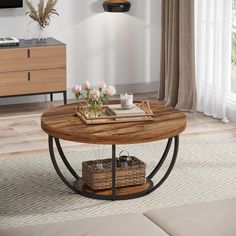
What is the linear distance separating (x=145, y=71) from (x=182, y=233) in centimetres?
480

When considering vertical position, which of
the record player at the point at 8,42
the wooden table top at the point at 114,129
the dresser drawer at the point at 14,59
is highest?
the record player at the point at 8,42

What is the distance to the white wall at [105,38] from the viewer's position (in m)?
7.45

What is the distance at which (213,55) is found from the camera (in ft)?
22.8

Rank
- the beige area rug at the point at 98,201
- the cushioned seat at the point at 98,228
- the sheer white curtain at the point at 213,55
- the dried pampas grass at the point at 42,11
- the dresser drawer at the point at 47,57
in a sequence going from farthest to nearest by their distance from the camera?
1. the dried pampas grass at the point at 42,11
2. the dresser drawer at the point at 47,57
3. the sheer white curtain at the point at 213,55
4. the beige area rug at the point at 98,201
5. the cushioned seat at the point at 98,228

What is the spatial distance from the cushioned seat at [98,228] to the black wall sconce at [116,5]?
4141 millimetres

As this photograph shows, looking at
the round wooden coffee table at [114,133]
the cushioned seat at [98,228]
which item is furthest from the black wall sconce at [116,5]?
the cushioned seat at [98,228]

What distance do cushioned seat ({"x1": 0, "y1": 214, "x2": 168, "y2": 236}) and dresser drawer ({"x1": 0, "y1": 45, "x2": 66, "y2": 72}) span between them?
3.69 m

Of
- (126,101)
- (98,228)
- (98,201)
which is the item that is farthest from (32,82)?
(98,228)

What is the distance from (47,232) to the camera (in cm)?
329

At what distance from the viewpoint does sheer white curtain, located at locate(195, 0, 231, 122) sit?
266 inches

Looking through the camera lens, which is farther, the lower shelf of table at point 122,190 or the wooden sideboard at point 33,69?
the wooden sideboard at point 33,69

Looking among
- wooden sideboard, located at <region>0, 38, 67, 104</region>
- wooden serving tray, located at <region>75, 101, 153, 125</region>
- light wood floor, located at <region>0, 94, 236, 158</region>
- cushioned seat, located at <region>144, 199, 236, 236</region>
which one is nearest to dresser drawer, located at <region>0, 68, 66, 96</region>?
wooden sideboard, located at <region>0, 38, 67, 104</region>

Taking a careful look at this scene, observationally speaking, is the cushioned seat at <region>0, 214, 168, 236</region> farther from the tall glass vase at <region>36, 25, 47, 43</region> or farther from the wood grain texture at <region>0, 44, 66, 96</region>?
the tall glass vase at <region>36, 25, 47, 43</region>

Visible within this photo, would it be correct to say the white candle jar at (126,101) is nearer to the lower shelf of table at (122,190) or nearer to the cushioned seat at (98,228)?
the lower shelf of table at (122,190)
